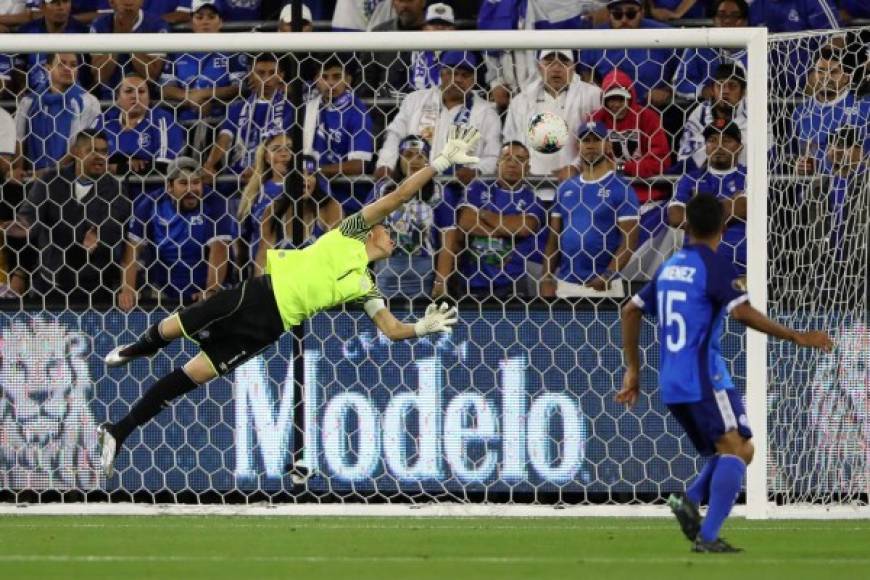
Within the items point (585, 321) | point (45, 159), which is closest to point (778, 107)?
point (585, 321)

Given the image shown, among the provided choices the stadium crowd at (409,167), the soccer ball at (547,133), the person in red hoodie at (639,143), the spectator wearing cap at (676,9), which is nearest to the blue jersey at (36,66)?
the stadium crowd at (409,167)

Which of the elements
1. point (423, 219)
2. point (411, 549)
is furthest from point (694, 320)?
point (423, 219)

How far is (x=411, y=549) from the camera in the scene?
840 centimetres

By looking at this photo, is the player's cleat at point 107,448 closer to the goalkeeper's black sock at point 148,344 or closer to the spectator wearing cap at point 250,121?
the goalkeeper's black sock at point 148,344

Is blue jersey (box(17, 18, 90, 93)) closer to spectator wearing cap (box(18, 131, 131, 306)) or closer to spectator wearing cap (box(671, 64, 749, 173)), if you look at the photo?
spectator wearing cap (box(18, 131, 131, 306))

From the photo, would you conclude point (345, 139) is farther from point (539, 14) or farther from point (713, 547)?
point (713, 547)

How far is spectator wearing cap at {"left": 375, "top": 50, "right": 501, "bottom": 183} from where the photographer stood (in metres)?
11.2

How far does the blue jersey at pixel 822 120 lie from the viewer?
10500 mm

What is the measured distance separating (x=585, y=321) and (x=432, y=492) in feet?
4.68

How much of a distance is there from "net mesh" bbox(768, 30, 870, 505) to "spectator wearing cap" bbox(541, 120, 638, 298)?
904 millimetres

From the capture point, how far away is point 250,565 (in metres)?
7.68

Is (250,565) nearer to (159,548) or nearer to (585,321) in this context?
(159,548)

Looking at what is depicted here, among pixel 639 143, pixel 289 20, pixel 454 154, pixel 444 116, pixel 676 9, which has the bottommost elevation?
pixel 454 154

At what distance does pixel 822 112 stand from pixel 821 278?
1.02m
